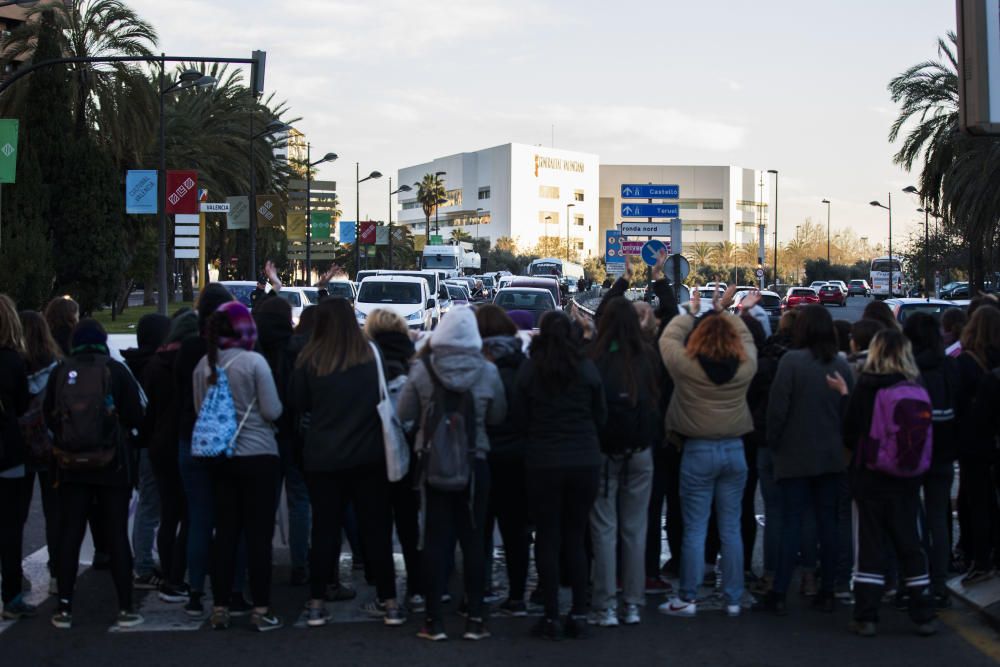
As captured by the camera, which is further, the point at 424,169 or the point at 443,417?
the point at 424,169

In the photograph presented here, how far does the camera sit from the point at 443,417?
644cm

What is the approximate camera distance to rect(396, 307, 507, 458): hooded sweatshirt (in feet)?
21.0

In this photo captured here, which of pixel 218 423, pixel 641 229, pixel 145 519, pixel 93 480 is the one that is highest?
pixel 641 229

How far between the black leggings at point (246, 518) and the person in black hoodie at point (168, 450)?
60 cm

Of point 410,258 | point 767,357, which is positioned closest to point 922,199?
point 767,357

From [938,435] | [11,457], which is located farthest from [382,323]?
[938,435]

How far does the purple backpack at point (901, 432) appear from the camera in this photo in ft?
21.5

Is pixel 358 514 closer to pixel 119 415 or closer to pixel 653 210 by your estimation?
pixel 119 415

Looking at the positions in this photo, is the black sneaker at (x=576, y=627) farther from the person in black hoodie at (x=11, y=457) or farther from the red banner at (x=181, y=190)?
the red banner at (x=181, y=190)

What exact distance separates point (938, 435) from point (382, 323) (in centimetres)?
342

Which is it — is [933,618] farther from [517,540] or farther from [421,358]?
[421,358]

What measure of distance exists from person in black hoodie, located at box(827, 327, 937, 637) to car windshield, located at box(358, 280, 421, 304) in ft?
76.9

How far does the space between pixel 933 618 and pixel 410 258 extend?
344 ft

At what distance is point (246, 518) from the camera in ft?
22.2
